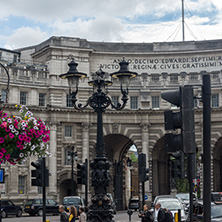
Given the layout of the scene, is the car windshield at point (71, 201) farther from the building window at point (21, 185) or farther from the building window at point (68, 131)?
the building window at point (68, 131)

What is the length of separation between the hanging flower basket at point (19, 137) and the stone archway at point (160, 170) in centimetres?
5246

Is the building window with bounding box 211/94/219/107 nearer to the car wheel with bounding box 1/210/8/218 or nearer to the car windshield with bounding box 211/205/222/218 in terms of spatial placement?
the car wheel with bounding box 1/210/8/218

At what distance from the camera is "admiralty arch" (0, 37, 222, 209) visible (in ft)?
201

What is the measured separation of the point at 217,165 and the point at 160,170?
24.8 ft

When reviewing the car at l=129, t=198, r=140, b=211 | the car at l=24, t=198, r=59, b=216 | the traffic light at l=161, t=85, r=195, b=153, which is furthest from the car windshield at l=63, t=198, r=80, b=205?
the traffic light at l=161, t=85, r=195, b=153

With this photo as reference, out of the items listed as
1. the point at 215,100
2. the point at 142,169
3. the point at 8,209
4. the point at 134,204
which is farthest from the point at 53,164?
the point at 142,169

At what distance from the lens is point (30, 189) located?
196 feet

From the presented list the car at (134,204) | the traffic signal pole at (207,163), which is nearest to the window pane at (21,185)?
the car at (134,204)

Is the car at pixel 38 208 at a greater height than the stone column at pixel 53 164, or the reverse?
the stone column at pixel 53 164

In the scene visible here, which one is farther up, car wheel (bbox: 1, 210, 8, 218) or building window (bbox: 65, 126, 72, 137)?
building window (bbox: 65, 126, 72, 137)

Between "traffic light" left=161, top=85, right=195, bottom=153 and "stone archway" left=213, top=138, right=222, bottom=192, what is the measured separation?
5862 cm

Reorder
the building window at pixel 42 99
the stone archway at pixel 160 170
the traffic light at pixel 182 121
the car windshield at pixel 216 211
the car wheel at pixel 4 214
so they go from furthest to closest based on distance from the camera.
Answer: the stone archway at pixel 160 170 < the building window at pixel 42 99 < the car wheel at pixel 4 214 < the car windshield at pixel 216 211 < the traffic light at pixel 182 121

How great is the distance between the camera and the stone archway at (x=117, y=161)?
6900 cm

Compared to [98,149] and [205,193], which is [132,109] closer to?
[98,149]
